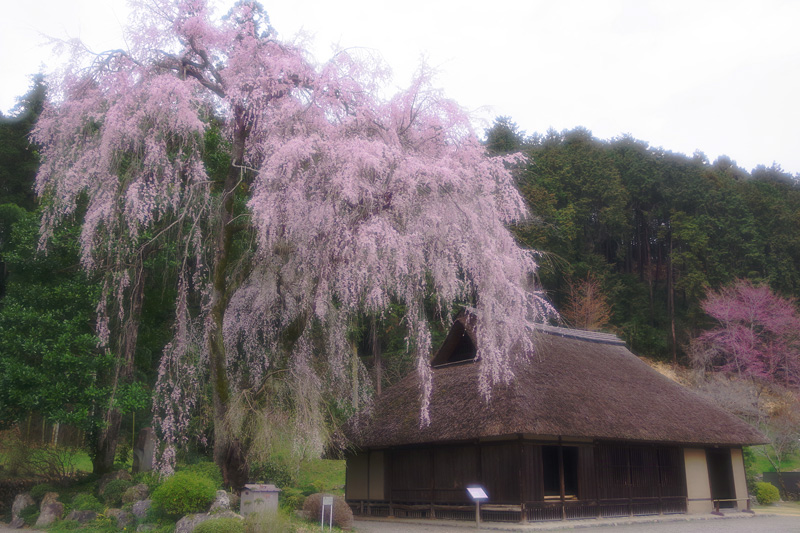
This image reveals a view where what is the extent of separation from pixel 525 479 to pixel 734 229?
28.9 meters

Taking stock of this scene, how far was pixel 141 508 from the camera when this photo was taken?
10797mm

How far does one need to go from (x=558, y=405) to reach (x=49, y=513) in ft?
34.8

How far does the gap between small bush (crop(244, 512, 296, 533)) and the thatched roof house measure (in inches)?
177

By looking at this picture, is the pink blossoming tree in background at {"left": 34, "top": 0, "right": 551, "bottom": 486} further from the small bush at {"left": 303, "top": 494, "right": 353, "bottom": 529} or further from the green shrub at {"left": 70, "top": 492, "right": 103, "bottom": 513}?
the green shrub at {"left": 70, "top": 492, "right": 103, "bottom": 513}

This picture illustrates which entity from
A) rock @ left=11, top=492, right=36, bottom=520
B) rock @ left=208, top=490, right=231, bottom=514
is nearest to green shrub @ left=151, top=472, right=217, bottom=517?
rock @ left=208, top=490, right=231, bottom=514

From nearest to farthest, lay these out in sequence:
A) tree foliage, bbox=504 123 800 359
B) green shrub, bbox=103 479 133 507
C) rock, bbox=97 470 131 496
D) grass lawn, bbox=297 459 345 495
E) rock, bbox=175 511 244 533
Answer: rock, bbox=175 511 244 533, green shrub, bbox=103 479 133 507, rock, bbox=97 470 131 496, grass lawn, bbox=297 459 345 495, tree foliage, bbox=504 123 800 359

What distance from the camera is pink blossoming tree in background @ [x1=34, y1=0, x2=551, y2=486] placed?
993cm

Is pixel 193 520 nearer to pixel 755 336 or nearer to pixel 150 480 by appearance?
pixel 150 480

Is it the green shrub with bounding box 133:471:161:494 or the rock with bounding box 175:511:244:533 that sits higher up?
the green shrub with bounding box 133:471:161:494

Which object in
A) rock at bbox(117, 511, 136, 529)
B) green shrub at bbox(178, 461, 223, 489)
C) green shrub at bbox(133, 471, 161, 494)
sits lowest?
rock at bbox(117, 511, 136, 529)

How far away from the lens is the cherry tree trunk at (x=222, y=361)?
1145 cm

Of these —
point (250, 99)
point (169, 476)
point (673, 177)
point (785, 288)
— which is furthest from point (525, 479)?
point (673, 177)

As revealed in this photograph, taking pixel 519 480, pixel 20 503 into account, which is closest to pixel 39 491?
pixel 20 503

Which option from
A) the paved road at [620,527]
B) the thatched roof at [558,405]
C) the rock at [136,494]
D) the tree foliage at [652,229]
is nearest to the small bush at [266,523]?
the paved road at [620,527]
